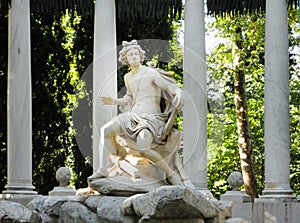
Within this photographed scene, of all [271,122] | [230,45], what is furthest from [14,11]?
[230,45]

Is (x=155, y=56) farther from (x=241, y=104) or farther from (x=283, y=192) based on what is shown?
(x=283, y=192)

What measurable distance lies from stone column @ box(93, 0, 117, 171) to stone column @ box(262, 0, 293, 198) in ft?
30.0

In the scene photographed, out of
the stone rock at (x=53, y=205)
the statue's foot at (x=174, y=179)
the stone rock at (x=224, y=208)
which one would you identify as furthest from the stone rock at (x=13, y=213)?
the statue's foot at (x=174, y=179)

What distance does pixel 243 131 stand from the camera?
68250 mm

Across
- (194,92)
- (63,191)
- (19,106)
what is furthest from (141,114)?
(19,106)

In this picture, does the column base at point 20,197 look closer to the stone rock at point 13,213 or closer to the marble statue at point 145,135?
the marble statue at point 145,135

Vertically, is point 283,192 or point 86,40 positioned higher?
point 86,40

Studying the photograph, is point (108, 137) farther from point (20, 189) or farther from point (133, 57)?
point (20, 189)

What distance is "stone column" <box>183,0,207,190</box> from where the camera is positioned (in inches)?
1950

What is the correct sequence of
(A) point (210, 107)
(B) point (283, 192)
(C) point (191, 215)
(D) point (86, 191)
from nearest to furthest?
(C) point (191, 215) → (D) point (86, 191) → (B) point (283, 192) → (A) point (210, 107)

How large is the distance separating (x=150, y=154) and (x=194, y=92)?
620 inches

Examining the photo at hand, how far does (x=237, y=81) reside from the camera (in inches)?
2739

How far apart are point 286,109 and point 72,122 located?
28508 millimetres

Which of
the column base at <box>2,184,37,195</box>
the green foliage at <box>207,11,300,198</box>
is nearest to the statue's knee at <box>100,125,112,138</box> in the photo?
the column base at <box>2,184,37,195</box>
